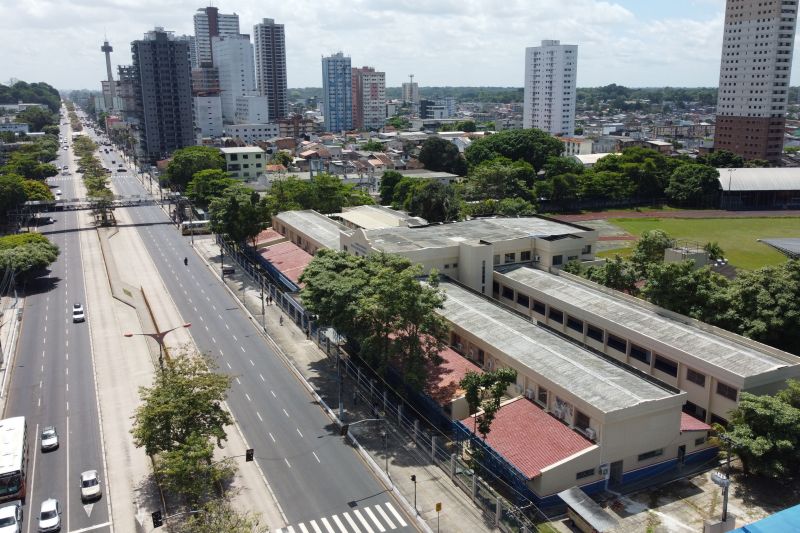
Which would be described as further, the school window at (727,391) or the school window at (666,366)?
the school window at (666,366)

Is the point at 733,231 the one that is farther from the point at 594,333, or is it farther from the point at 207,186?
the point at 207,186

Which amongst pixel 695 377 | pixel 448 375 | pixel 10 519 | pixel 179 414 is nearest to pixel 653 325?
pixel 695 377

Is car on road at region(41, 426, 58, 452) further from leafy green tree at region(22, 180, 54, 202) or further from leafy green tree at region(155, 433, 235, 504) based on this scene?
leafy green tree at region(22, 180, 54, 202)

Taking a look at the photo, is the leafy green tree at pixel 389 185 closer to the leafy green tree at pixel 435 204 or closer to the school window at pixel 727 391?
the leafy green tree at pixel 435 204

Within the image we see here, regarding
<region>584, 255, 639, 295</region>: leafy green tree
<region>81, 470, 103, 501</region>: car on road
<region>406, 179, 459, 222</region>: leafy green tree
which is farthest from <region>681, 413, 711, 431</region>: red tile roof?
<region>406, 179, 459, 222</region>: leafy green tree

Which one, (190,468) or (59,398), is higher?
(190,468)

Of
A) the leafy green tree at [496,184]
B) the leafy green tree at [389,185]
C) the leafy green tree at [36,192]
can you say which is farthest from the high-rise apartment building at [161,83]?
the leafy green tree at [496,184]
